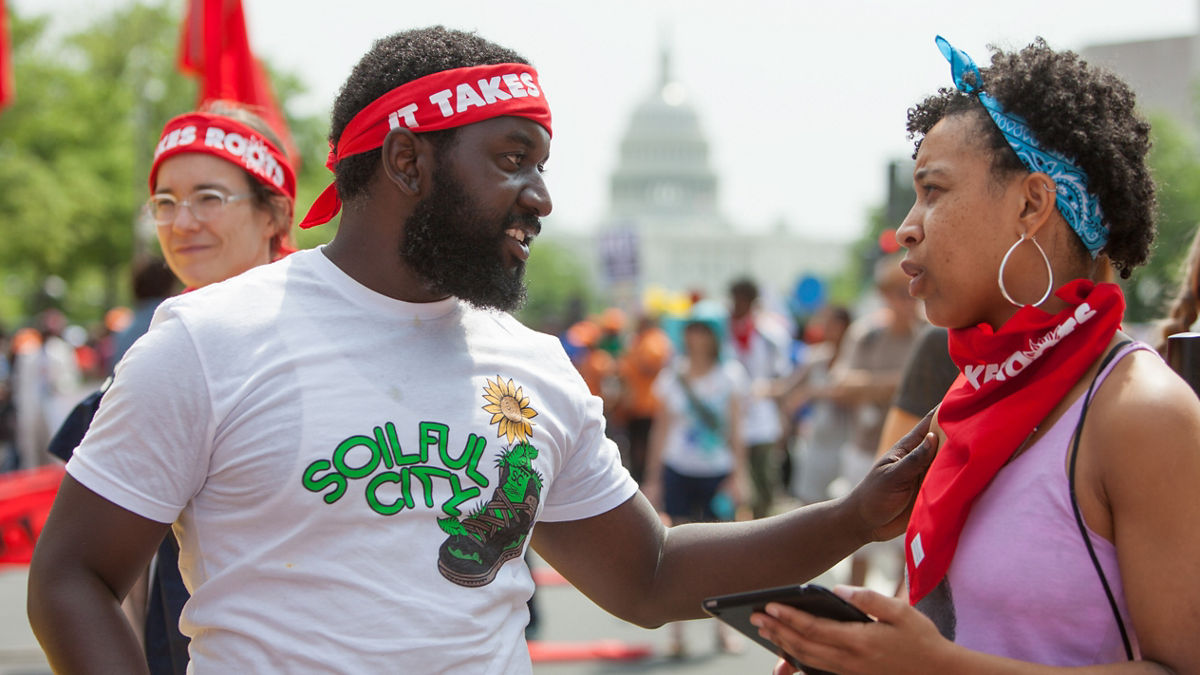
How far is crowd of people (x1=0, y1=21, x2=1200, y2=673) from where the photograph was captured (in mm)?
1870

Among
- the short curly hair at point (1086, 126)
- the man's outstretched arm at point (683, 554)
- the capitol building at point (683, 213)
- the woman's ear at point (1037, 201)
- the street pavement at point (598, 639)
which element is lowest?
the street pavement at point (598, 639)

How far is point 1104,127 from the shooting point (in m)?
2.01

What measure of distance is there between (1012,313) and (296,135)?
1732 inches

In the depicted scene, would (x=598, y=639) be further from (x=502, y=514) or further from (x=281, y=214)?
(x=502, y=514)

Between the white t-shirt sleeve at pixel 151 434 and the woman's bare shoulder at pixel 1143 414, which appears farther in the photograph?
the white t-shirt sleeve at pixel 151 434

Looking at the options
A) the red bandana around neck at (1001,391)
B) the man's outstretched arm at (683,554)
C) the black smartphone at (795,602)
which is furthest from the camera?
the man's outstretched arm at (683,554)

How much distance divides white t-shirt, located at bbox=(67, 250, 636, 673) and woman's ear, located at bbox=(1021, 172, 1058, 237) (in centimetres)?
98

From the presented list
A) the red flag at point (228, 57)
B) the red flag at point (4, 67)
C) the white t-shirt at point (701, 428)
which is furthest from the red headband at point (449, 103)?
the white t-shirt at point (701, 428)

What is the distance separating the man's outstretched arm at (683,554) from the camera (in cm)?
252

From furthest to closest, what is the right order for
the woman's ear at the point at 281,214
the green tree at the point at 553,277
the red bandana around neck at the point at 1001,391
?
1. the green tree at the point at 553,277
2. the woman's ear at the point at 281,214
3. the red bandana around neck at the point at 1001,391

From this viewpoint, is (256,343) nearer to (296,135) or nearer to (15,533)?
(15,533)

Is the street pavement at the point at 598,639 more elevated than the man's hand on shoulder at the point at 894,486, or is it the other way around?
the man's hand on shoulder at the point at 894,486

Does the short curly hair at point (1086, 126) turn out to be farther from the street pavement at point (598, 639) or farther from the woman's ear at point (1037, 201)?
the street pavement at point (598, 639)

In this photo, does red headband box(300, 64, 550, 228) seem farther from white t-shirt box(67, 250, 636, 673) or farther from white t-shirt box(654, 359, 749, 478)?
white t-shirt box(654, 359, 749, 478)
